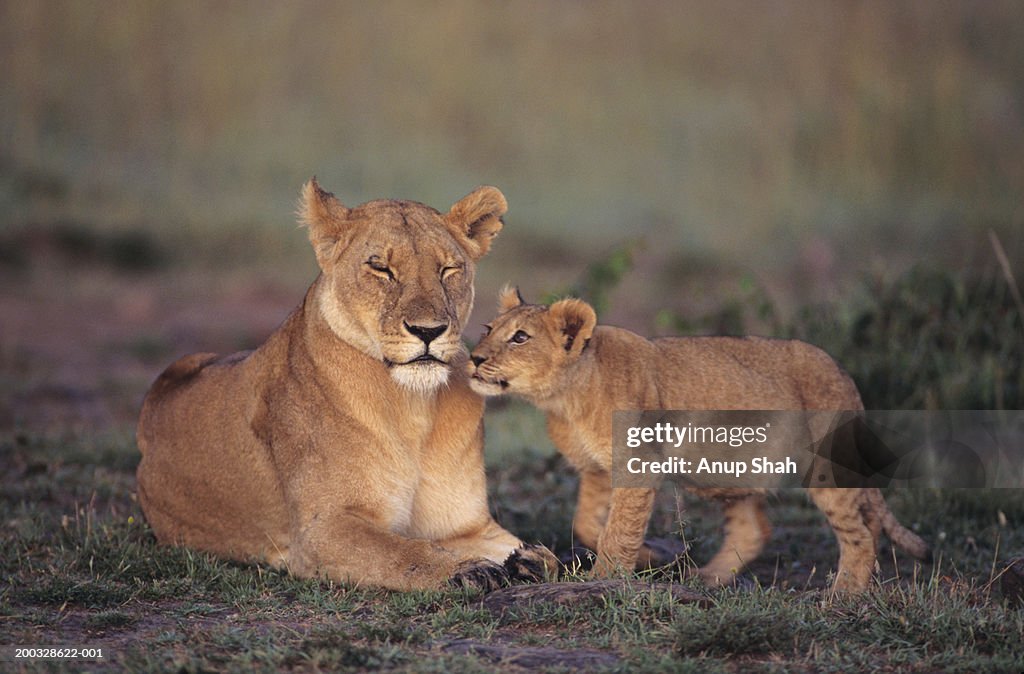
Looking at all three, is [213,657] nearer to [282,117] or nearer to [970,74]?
[282,117]

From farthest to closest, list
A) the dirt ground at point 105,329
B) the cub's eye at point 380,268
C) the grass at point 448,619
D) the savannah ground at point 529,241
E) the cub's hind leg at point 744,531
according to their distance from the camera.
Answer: the dirt ground at point 105,329 → the cub's hind leg at point 744,531 → the cub's eye at point 380,268 → the savannah ground at point 529,241 → the grass at point 448,619

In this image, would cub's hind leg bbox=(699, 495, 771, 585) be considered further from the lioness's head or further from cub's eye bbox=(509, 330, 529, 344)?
the lioness's head

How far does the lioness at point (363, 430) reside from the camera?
5.39 metres

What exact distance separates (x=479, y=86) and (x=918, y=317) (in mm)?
12115

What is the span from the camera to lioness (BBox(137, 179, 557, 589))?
539 centimetres

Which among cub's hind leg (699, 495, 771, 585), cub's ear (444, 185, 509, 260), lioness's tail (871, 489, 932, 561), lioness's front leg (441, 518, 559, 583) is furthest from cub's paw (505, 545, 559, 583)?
lioness's tail (871, 489, 932, 561)

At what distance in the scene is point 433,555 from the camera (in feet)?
17.5

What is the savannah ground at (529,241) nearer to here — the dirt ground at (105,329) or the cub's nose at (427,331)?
the dirt ground at (105,329)

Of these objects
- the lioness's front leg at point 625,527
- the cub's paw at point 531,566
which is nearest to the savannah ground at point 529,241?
the cub's paw at point 531,566

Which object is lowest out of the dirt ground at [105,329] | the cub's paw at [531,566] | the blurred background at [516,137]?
the cub's paw at [531,566]

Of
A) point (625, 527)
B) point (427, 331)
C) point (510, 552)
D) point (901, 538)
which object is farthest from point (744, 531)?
point (427, 331)

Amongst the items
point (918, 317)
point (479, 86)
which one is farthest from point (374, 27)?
point (918, 317)

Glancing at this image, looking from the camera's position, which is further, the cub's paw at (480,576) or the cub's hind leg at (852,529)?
the cub's hind leg at (852,529)

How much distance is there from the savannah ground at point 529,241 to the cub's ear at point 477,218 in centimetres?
144
